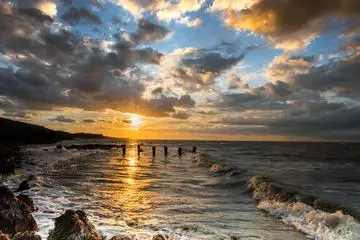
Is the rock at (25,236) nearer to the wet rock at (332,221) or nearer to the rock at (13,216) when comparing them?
the rock at (13,216)

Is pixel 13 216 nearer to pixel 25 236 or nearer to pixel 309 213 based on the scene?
pixel 25 236

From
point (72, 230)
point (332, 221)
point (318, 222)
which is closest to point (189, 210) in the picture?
point (318, 222)

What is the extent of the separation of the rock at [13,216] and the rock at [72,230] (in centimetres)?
183

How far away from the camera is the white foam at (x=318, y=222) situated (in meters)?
13.7

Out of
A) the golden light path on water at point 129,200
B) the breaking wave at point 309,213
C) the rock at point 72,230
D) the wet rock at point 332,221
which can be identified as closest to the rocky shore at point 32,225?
the rock at point 72,230

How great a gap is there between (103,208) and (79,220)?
22.9 feet

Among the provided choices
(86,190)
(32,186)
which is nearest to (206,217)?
(86,190)

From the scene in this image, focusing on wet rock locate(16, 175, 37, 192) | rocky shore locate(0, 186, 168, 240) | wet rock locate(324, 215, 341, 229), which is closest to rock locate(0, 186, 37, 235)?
rocky shore locate(0, 186, 168, 240)

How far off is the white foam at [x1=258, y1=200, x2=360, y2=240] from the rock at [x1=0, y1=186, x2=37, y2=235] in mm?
10588

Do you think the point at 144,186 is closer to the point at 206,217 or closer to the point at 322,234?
the point at 206,217

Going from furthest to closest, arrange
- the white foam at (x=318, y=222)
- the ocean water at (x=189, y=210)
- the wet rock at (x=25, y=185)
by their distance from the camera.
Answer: the wet rock at (x=25, y=185) → the ocean water at (x=189, y=210) → the white foam at (x=318, y=222)

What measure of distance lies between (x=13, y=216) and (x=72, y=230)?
9.10ft

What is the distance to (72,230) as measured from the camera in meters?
10.7

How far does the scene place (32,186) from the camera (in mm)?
24219
